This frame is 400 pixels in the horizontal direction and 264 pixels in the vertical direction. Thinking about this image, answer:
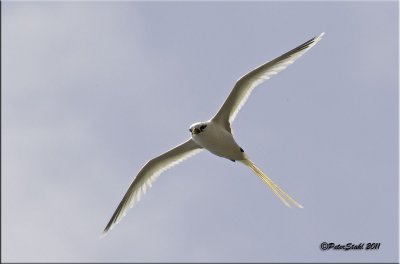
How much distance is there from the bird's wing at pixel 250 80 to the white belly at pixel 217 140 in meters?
0.45

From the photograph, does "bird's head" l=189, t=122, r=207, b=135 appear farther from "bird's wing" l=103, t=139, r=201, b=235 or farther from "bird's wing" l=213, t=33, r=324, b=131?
"bird's wing" l=103, t=139, r=201, b=235

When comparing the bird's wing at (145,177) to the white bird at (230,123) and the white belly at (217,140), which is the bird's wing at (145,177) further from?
the white belly at (217,140)

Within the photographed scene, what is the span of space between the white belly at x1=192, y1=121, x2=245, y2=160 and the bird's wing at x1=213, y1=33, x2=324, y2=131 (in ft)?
1.48

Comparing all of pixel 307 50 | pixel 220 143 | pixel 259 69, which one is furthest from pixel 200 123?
pixel 307 50

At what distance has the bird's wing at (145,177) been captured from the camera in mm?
23250

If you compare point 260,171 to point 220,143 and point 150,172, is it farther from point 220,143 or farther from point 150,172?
point 150,172

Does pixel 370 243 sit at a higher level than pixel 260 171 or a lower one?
lower

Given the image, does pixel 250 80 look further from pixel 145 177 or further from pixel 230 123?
pixel 145 177

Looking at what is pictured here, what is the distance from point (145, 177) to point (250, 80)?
17.9ft

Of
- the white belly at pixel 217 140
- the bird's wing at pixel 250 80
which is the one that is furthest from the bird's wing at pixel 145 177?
the bird's wing at pixel 250 80

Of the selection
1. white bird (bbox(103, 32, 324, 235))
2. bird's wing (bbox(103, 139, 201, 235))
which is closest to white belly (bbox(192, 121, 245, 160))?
white bird (bbox(103, 32, 324, 235))

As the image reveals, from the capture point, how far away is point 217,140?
20.7 metres

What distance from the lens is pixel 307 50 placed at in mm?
20062

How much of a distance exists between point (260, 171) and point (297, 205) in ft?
5.57
